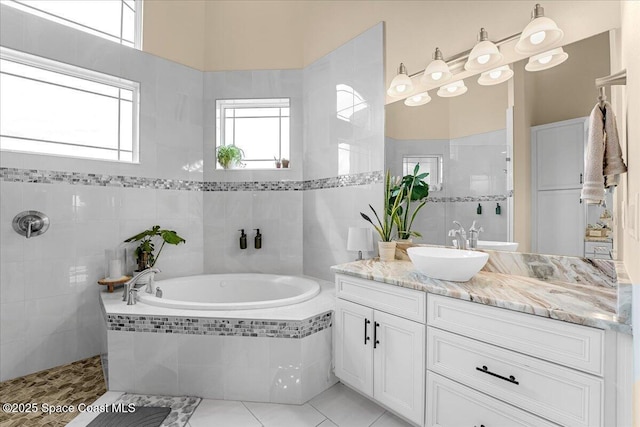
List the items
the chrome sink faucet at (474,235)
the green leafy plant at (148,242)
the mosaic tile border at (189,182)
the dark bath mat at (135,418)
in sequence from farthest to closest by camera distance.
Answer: the green leafy plant at (148,242), the mosaic tile border at (189,182), the chrome sink faucet at (474,235), the dark bath mat at (135,418)

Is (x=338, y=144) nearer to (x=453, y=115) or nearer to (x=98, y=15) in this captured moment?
(x=453, y=115)

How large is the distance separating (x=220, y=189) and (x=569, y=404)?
2.99 meters

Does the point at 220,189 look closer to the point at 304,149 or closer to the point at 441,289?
the point at 304,149

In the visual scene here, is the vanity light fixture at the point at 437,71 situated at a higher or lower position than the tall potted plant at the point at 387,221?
higher

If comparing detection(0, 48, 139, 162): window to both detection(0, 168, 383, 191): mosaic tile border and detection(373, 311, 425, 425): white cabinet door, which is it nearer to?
detection(0, 168, 383, 191): mosaic tile border

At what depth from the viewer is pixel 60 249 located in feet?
7.81

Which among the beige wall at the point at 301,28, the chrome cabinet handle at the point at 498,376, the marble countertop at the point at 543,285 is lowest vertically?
the chrome cabinet handle at the point at 498,376

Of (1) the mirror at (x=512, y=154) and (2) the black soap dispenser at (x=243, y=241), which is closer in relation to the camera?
(1) the mirror at (x=512, y=154)

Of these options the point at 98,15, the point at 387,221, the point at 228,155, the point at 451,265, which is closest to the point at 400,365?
the point at 451,265

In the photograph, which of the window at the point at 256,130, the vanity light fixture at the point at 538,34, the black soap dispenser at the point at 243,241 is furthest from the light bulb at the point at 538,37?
the black soap dispenser at the point at 243,241

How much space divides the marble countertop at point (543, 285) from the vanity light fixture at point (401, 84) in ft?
4.21

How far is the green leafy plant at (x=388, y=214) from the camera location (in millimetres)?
2275

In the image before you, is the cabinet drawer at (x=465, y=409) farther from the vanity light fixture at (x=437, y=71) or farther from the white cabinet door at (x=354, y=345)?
the vanity light fixture at (x=437, y=71)

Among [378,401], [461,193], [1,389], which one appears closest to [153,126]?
[1,389]
